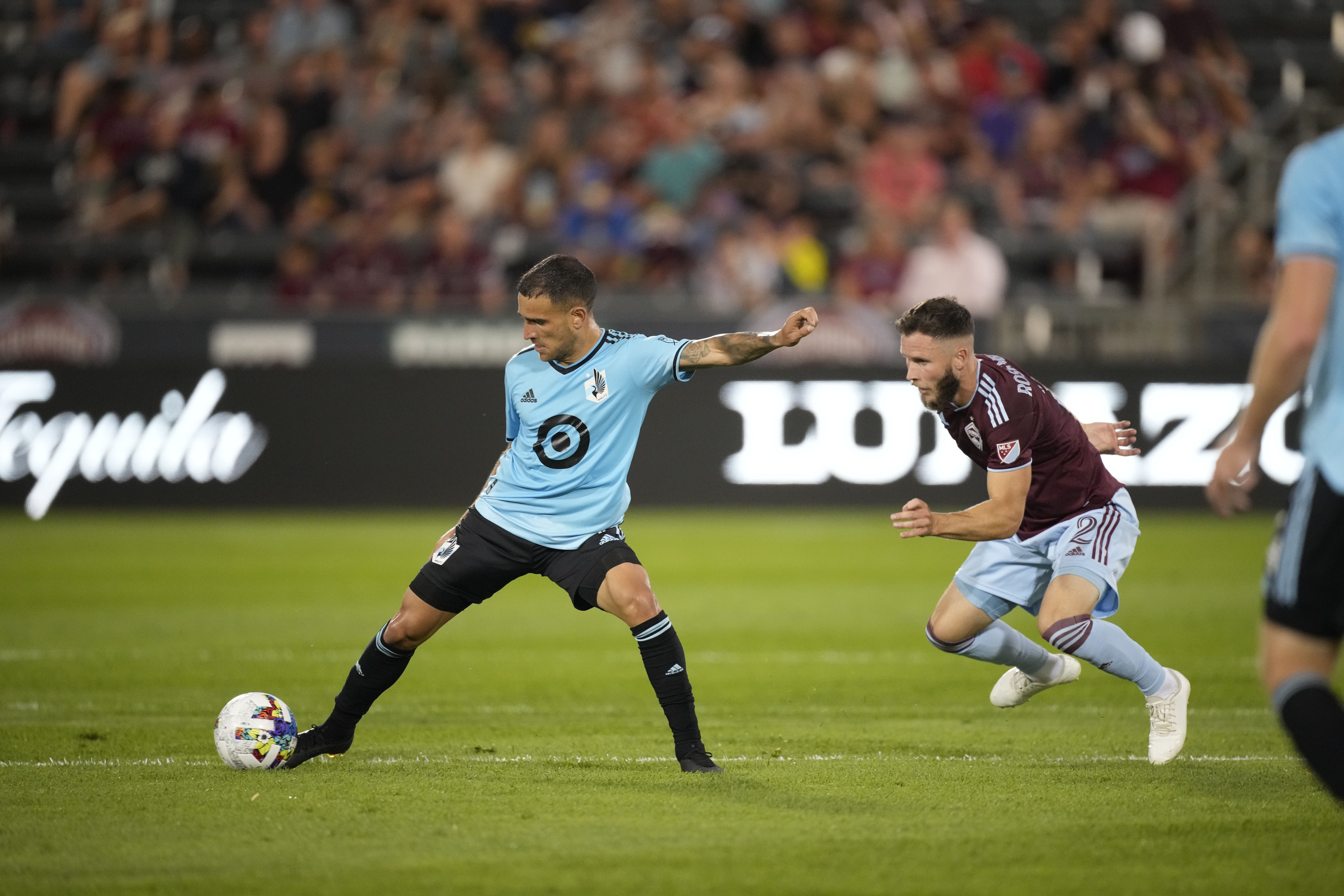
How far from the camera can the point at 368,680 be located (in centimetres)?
610

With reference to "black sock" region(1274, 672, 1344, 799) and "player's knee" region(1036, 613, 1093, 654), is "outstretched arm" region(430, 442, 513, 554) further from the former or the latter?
"black sock" region(1274, 672, 1344, 799)

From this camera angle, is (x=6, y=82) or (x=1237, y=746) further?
(x=6, y=82)

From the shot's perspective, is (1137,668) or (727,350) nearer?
(727,350)

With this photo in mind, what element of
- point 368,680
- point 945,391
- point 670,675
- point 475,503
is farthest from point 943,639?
point 368,680

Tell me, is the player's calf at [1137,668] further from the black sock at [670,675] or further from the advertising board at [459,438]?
the advertising board at [459,438]

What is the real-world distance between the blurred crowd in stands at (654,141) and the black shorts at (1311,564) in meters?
12.4

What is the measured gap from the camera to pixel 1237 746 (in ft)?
21.7

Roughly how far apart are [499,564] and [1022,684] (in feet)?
7.61

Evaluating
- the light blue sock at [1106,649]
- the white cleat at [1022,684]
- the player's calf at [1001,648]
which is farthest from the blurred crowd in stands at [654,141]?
the light blue sock at [1106,649]

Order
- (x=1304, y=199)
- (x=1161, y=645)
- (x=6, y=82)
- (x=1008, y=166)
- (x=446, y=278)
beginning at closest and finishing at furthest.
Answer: (x=1304, y=199), (x=1161, y=645), (x=446, y=278), (x=1008, y=166), (x=6, y=82)

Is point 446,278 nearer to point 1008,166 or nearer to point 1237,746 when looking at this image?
point 1008,166

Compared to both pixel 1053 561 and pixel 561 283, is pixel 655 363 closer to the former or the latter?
pixel 561 283

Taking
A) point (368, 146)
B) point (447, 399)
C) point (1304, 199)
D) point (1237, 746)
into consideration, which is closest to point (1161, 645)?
point (1237, 746)

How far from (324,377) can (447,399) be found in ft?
4.02
